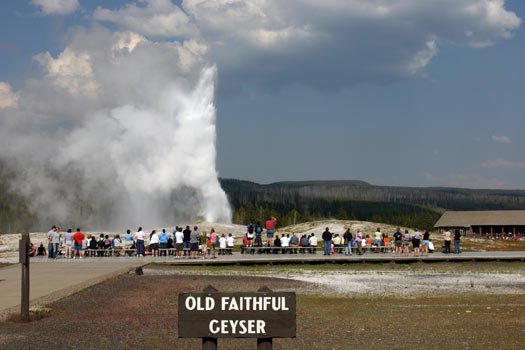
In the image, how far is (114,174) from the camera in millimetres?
81188

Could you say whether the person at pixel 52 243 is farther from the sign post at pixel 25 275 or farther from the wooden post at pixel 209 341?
the wooden post at pixel 209 341

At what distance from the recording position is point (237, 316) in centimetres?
743

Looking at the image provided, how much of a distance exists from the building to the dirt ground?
8090cm

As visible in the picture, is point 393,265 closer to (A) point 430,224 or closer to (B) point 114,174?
(B) point 114,174

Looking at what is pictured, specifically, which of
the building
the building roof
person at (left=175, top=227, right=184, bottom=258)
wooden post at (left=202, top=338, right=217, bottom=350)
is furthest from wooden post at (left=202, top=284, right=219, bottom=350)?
the building roof

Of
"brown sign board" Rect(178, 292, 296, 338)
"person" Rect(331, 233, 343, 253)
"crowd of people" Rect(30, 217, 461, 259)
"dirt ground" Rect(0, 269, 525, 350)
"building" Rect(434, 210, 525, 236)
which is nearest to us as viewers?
"brown sign board" Rect(178, 292, 296, 338)

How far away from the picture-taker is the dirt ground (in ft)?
38.6

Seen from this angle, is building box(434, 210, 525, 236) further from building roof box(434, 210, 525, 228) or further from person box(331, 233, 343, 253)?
person box(331, 233, 343, 253)

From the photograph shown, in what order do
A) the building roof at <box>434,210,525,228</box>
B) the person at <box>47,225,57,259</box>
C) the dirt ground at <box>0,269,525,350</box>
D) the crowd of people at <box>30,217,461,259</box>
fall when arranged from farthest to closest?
the building roof at <box>434,210,525,228</box> → the crowd of people at <box>30,217,461,259</box> → the person at <box>47,225,57,259</box> → the dirt ground at <box>0,269,525,350</box>

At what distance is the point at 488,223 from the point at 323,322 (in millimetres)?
88410

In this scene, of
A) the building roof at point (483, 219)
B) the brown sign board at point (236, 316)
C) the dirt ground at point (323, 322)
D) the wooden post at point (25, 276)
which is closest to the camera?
the brown sign board at point (236, 316)

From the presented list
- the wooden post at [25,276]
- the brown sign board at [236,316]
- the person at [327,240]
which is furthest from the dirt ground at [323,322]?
the person at [327,240]

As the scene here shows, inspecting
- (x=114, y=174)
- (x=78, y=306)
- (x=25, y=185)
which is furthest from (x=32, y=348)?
(x=25, y=185)

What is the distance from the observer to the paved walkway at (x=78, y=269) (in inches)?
705
